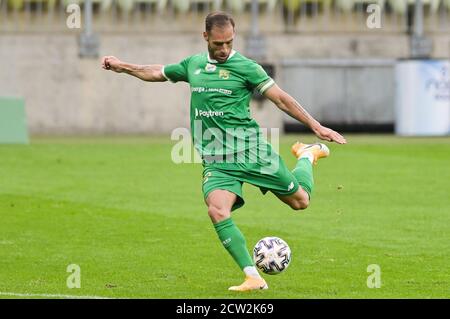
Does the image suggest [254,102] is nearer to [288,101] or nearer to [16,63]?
[16,63]

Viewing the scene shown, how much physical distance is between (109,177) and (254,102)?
35.5 feet

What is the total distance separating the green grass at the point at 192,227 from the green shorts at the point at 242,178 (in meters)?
0.81

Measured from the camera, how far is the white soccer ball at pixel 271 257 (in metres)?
10.7

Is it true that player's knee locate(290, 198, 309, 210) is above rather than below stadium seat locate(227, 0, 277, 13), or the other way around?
below

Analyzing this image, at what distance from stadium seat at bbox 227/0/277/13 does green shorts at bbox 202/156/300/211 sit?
19.5 meters

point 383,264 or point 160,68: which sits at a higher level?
point 160,68

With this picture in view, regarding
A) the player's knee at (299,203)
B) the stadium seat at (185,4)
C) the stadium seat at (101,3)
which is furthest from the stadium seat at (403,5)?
the player's knee at (299,203)

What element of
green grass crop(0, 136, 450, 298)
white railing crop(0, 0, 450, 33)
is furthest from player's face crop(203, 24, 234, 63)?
white railing crop(0, 0, 450, 33)

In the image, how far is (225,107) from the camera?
1061 centimetres

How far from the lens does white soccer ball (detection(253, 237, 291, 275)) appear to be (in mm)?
10672

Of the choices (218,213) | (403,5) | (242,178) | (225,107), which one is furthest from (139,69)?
(403,5)

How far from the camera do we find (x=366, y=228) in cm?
1455

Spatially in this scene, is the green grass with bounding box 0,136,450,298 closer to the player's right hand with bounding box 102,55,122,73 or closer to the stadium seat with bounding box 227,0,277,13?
the player's right hand with bounding box 102,55,122,73

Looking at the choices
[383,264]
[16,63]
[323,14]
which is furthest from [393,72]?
[383,264]
